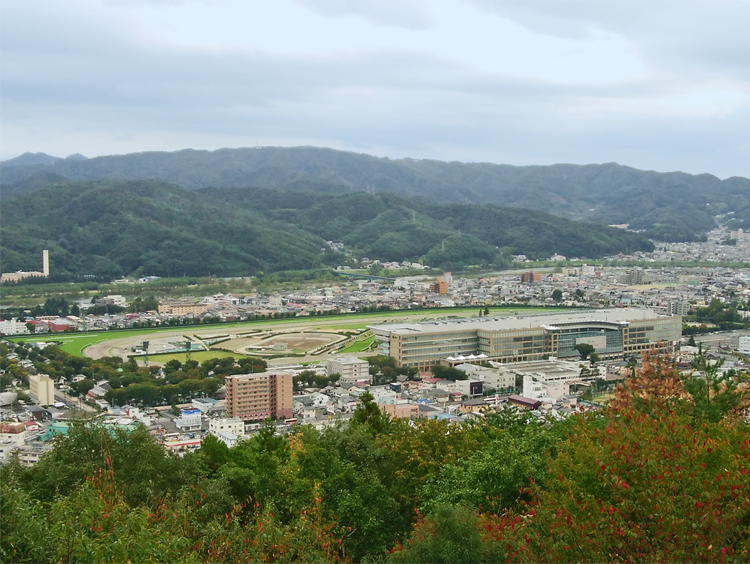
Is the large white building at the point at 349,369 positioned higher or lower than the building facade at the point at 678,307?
lower

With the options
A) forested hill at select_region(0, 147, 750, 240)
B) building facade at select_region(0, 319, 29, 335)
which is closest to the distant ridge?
forested hill at select_region(0, 147, 750, 240)

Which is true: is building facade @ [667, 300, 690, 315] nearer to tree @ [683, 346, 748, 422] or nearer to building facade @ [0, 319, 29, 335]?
building facade @ [0, 319, 29, 335]

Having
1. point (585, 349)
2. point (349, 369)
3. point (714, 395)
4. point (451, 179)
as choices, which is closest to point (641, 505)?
point (714, 395)

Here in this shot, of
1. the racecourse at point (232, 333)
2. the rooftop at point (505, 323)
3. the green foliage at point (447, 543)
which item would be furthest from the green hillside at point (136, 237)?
the green foliage at point (447, 543)

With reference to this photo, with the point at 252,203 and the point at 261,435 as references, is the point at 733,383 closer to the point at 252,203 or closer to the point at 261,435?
the point at 261,435

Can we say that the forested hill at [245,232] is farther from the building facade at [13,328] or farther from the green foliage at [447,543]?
the green foliage at [447,543]

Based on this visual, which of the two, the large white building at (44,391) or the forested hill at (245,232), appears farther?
the forested hill at (245,232)

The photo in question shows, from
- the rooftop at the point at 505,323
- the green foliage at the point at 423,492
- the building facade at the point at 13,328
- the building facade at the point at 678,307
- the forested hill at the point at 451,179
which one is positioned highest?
the forested hill at the point at 451,179
